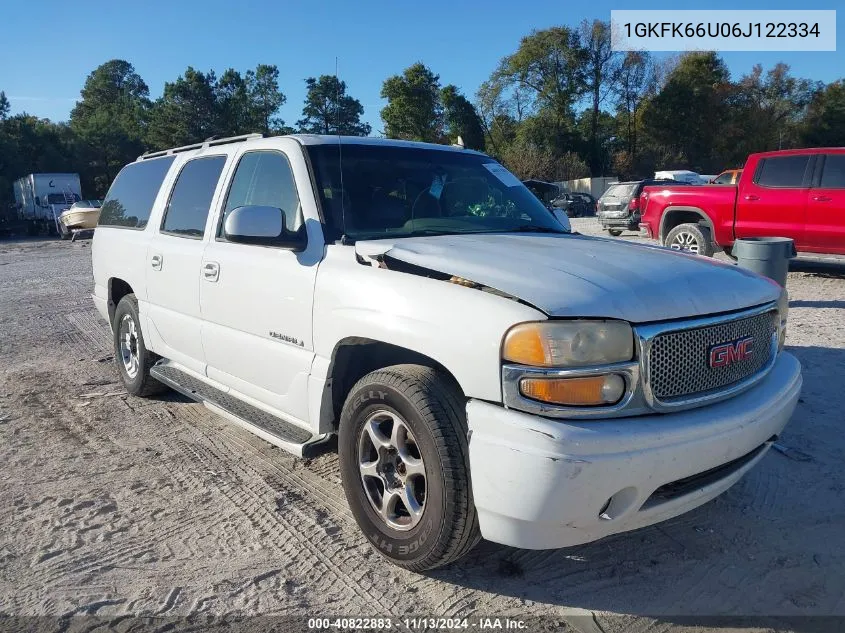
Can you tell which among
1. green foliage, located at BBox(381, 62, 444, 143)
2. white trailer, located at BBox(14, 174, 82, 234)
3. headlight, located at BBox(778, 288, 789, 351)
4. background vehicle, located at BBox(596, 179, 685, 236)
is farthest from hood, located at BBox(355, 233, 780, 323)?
green foliage, located at BBox(381, 62, 444, 143)

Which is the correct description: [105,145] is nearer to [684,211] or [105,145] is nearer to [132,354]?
[684,211]

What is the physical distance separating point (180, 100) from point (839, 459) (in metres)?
50.1

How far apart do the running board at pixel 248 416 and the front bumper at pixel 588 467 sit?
1114 mm

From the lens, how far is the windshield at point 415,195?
350 cm

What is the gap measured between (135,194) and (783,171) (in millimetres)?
9119

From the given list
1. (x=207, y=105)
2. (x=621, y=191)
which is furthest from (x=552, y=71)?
(x=621, y=191)

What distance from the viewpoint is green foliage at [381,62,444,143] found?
1683 inches

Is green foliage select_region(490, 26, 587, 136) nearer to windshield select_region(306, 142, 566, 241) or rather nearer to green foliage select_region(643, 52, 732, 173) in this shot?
green foliage select_region(643, 52, 732, 173)

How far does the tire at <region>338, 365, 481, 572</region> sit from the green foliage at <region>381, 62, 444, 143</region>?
40.1 meters

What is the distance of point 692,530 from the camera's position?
3.19 metres

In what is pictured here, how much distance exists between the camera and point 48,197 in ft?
112

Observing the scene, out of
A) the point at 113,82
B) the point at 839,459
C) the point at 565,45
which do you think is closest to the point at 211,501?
the point at 839,459

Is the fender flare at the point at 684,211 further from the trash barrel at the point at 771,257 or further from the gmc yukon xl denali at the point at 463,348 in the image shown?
the gmc yukon xl denali at the point at 463,348

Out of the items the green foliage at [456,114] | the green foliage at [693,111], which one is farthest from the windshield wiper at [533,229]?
the green foliage at [693,111]
